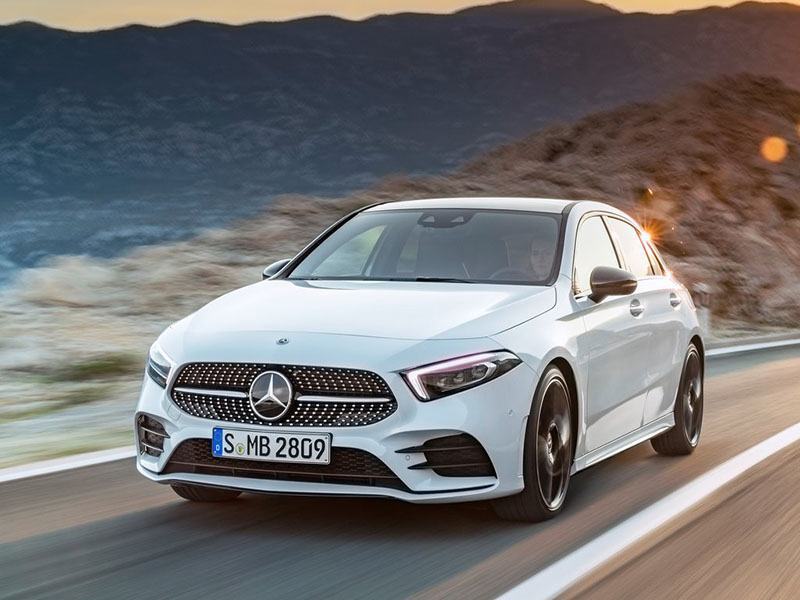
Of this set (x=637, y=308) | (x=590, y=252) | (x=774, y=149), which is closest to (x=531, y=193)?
(x=774, y=149)

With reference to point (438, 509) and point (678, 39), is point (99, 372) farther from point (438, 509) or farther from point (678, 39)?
point (678, 39)

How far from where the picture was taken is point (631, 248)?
8.69 metres

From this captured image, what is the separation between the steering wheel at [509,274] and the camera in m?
7.25

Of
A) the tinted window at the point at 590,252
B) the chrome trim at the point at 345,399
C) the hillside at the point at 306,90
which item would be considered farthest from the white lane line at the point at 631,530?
the hillside at the point at 306,90

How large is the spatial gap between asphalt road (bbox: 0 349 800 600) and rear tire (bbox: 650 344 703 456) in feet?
2.61

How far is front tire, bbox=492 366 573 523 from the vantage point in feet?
20.5

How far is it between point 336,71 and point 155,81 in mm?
13892

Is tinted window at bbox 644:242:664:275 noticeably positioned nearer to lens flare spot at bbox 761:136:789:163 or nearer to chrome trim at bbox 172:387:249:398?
chrome trim at bbox 172:387:249:398

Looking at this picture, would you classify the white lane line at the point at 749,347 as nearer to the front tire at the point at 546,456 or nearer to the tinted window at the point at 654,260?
the tinted window at the point at 654,260

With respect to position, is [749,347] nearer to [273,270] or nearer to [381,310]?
[273,270]

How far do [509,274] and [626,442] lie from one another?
124cm

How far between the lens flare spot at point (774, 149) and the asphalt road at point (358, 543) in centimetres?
4817

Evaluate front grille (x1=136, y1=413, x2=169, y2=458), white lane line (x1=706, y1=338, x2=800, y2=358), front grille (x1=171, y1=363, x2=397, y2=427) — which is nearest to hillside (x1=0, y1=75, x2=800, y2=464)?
front grille (x1=136, y1=413, x2=169, y2=458)

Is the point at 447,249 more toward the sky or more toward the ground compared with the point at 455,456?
more toward the sky
